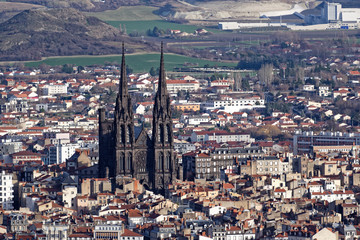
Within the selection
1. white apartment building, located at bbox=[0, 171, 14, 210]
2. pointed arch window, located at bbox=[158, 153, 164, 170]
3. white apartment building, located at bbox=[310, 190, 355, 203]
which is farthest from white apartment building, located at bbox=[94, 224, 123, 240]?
pointed arch window, located at bbox=[158, 153, 164, 170]

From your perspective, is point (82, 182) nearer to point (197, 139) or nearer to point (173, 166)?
point (173, 166)

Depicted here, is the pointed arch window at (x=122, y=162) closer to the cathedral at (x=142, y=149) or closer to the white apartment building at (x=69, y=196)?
the cathedral at (x=142, y=149)

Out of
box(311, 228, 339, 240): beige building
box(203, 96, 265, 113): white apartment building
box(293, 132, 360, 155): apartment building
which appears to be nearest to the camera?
box(311, 228, 339, 240): beige building

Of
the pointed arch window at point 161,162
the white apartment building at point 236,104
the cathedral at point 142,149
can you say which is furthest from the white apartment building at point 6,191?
the white apartment building at point 236,104

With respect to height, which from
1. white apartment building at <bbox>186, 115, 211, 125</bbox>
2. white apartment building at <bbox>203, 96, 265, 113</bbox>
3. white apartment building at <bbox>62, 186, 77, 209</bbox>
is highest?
white apartment building at <bbox>62, 186, 77, 209</bbox>

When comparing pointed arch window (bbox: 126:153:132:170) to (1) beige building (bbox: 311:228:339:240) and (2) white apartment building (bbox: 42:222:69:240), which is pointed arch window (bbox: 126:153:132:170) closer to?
(2) white apartment building (bbox: 42:222:69:240)

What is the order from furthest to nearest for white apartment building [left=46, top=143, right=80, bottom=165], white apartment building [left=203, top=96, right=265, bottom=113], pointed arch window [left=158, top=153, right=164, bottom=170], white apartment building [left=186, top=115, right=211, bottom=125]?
white apartment building [left=203, top=96, right=265, bottom=113] < white apartment building [left=186, top=115, right=211, bottom=125] < white apartment building [left=46, top=143, right=80, bottom=165] < pointed arch window [left=158, top=153, right=164, bottom=170]
